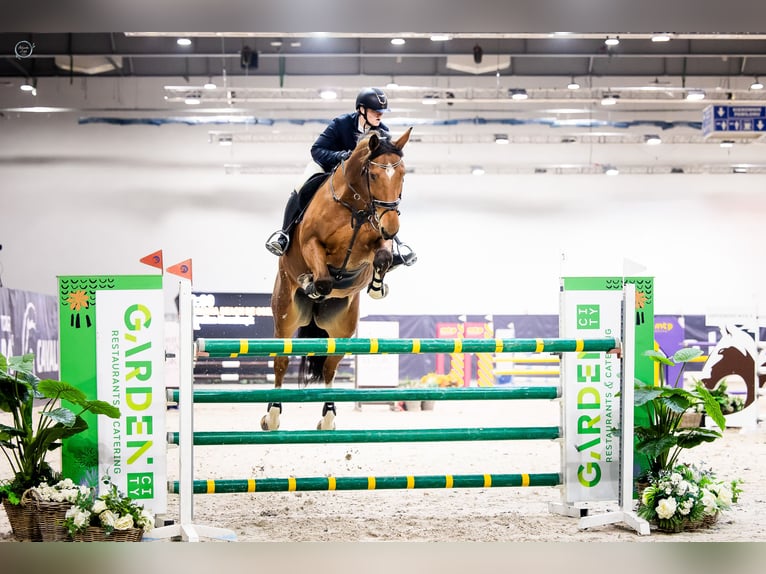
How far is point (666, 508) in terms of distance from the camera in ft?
10.4

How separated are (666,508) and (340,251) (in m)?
1.95

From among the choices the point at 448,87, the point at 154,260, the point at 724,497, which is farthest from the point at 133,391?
the point at 448,87

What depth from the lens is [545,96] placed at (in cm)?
1305

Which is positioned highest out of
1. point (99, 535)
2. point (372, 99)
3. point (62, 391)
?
point (372, 99)

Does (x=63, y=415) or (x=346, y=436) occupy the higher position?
(x=63, y=415)

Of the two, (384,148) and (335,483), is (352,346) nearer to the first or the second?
(335,483)

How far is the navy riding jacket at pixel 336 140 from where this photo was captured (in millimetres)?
4234

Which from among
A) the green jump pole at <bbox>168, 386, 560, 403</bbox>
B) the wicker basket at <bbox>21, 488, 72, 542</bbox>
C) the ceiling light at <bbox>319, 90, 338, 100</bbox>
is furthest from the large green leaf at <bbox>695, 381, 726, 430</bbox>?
the ceiling light at <bbox>319, 90, 338, 100</bbox>

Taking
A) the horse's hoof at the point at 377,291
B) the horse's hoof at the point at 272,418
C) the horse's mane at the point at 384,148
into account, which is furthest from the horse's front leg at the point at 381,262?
the horse's hoof at the point at 272,418

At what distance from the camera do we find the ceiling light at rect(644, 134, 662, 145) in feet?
44.8

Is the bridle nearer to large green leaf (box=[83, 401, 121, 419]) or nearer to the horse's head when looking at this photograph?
the horse's head

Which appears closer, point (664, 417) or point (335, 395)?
point (335, 395)

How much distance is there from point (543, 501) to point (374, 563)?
3.02m

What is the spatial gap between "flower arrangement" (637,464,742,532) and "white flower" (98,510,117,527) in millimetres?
2112
